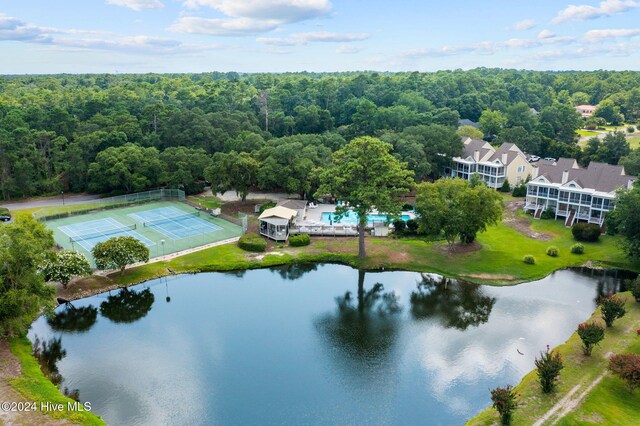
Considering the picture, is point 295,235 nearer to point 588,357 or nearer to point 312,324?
point 312,324

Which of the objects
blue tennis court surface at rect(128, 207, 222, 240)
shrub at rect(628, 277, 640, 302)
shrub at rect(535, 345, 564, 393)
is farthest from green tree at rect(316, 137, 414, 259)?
shrub at rect(535, 345, 564, 393)

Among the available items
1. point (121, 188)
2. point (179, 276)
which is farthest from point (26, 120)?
point (179, 276)

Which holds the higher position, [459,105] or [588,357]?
[459,105]

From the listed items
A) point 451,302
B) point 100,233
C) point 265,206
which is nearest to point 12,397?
point 100,233

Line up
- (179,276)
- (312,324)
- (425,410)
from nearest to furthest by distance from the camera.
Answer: (425,410), (312,324), (179,276)

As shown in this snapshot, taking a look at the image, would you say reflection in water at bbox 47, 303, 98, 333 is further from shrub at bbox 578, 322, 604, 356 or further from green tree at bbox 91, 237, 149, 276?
shrub at bbox 578, 322, 604, 356

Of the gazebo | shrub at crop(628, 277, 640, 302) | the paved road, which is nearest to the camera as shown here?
shrub at crop(628, 277, 640, 302)
